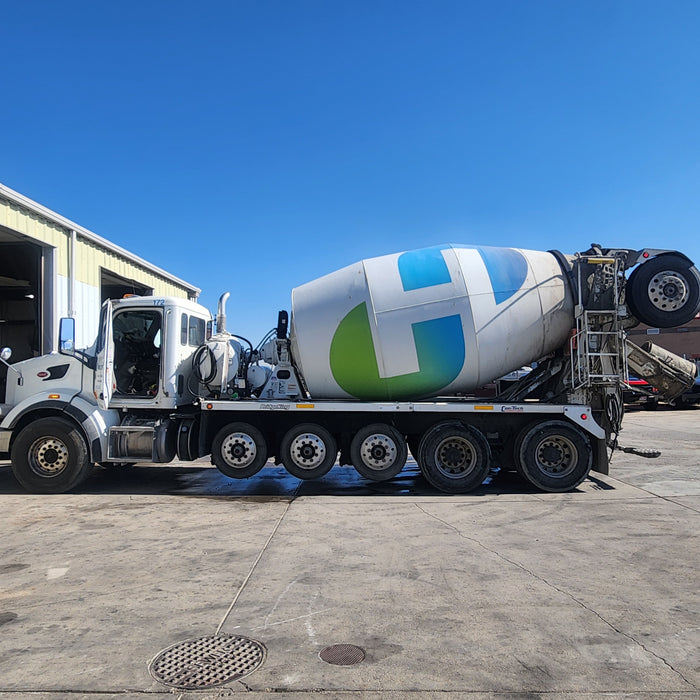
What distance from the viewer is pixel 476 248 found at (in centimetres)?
909

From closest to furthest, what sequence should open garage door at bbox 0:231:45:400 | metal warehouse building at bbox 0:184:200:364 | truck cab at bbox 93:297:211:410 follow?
1. truck cab at bbox 93:297:211:410
2. metal warehouse building at bbox 0:184:200:364
3. open garage door at bbox 0:231:45:400

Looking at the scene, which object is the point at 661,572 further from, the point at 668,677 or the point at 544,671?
the point at 544,671

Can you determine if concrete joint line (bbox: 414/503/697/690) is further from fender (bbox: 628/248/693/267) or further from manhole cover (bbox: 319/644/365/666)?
fender (bbox: 628/248/693/267)

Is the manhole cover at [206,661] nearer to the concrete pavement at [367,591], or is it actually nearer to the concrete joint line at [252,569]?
the concrete pavement at [367,591]

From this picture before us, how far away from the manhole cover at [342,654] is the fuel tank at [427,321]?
5.35m

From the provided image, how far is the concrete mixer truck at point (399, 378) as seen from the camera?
8570 millimetres

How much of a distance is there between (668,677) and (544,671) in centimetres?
70

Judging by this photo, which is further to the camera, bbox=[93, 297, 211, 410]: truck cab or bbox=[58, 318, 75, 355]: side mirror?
bbox=[93, 297, 211, 410]: truck cab

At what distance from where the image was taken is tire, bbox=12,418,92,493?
8.55 metres

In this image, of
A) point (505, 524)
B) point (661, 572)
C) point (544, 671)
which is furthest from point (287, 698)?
point (505, 524)

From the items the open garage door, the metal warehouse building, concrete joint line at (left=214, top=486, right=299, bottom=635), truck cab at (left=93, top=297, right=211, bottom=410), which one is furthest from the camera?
the open garage door

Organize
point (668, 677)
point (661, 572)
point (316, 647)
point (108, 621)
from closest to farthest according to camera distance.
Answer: point (668, 677) < point (316, 647) < point (108, 621) < point (661, 572)

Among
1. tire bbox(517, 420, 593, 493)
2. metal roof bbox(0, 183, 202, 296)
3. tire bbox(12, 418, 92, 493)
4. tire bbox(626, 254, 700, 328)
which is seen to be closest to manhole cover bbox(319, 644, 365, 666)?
tire bbox(517, 420, 593, 493)

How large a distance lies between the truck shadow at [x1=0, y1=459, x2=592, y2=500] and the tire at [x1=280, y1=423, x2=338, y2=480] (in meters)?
0.37
